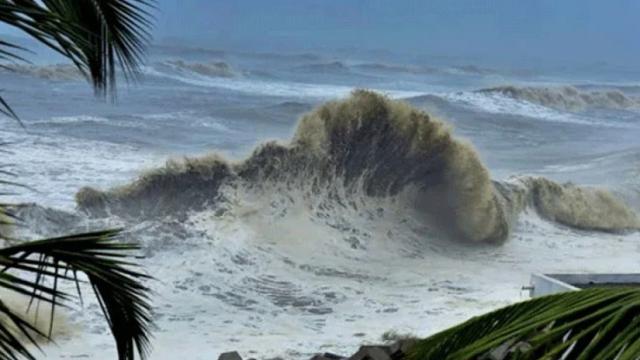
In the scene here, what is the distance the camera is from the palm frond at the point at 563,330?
574 millimetres

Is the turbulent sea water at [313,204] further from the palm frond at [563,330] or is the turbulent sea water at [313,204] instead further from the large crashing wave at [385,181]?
the palm frond at [563,330]

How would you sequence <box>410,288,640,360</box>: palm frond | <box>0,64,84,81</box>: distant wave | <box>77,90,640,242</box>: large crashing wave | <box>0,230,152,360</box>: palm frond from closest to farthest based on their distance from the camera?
<box>410,288,640,360</box>: palm frond < <box>0,230,152,360</box>: palm frond < <box>77,90,640,242</box>: large crashing wave < <box>0,64,84,81</box>: distant wave

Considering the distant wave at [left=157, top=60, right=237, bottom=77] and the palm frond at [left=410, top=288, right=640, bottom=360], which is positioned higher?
the palm frond at [left=410, top=288, right=640, bottom=360]

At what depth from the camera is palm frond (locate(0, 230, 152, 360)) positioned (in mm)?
941

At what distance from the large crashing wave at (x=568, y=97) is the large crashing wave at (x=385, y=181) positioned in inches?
221

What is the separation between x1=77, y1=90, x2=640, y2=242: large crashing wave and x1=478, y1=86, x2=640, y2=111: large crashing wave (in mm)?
5617

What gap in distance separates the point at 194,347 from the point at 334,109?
6.05m

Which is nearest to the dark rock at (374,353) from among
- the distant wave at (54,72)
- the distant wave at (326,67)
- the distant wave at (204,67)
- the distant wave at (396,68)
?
the distant wave at (54,72)

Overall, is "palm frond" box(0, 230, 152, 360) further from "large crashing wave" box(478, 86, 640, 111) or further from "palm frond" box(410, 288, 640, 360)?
"large crashing wave" box(478, 86, 640, 111)

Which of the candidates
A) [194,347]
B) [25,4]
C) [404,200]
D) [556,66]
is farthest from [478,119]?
[25,4]

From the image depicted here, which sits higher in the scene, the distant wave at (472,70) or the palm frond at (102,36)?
the palm frond at (102,36)

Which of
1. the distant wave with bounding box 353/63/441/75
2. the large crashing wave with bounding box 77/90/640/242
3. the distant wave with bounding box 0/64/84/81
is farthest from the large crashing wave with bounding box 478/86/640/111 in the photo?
the distant wave with bounding box 0/64/84/81

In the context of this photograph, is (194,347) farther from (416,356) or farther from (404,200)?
(416,356)

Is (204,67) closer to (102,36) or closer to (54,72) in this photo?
(54,72)
